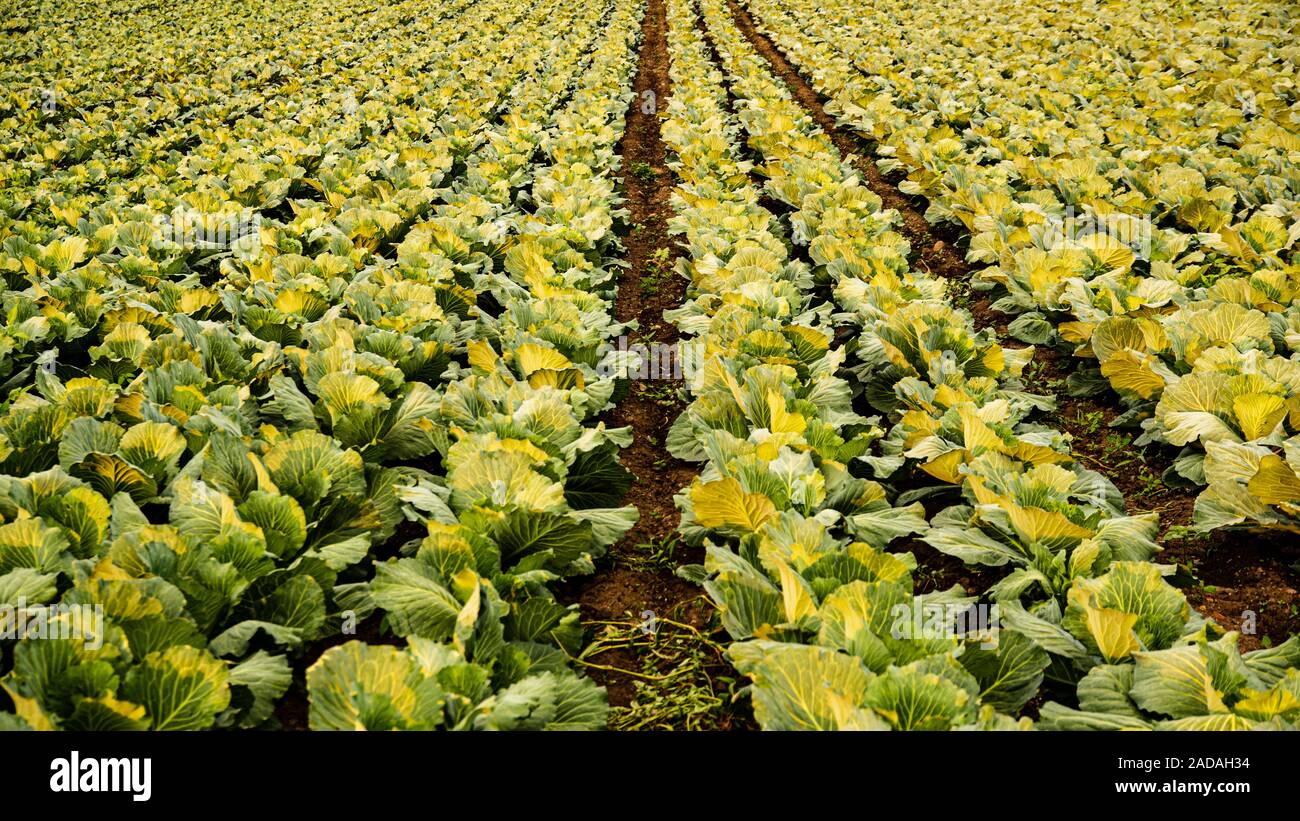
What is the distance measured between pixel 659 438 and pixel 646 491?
0.47 meters

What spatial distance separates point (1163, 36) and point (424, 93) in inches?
434

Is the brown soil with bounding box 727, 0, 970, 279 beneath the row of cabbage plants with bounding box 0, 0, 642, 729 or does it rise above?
above

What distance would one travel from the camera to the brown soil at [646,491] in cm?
278

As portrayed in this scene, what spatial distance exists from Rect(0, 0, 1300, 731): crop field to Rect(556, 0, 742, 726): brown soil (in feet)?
0.08

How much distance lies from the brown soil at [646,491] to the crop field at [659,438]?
2 cm

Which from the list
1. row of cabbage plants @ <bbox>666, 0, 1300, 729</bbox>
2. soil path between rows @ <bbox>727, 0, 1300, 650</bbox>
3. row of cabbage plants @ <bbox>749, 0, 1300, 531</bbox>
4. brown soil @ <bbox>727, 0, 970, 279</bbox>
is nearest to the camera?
row of cabbage plants @ <bbox>666, 0, 1300, 729</bbox>

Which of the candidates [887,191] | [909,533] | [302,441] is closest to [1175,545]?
[909,533]

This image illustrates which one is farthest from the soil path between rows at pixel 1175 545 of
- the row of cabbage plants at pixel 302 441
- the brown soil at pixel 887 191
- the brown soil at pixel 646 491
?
the row of cabbage plants at pixel 302 441

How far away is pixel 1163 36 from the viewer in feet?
39.0

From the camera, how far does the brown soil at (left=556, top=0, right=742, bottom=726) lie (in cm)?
278

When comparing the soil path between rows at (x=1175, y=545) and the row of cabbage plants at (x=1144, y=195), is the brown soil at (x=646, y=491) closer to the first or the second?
the soil path between rows at (x=1175, y=545)

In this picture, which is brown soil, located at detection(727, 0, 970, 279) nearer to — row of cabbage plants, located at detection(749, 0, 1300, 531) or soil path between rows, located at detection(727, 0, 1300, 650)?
row of cabbage plants, located at detection(749, 0, 1300, 531)

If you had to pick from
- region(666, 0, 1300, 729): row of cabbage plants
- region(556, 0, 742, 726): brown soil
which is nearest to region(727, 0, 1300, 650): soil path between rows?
region(666, 0, 1300, 729): row of cabbage plants

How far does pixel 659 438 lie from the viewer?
3.94 meters
